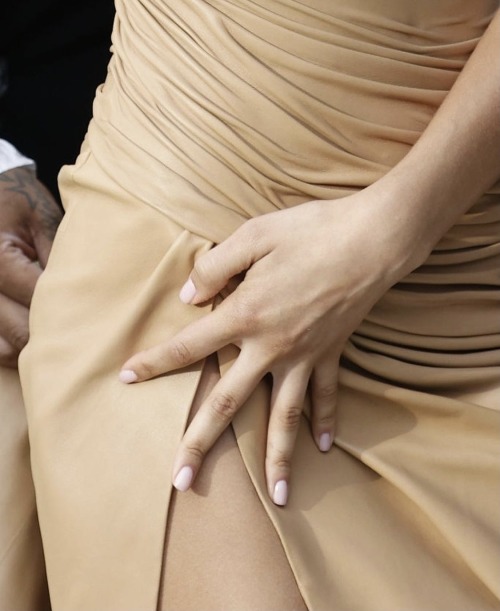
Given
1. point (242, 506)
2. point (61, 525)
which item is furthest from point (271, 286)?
point (61, 525)

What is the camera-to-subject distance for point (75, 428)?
2.81 feet


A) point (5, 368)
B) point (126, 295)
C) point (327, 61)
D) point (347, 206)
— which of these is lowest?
A: point (5, 368)

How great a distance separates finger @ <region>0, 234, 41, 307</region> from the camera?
3.64 ft

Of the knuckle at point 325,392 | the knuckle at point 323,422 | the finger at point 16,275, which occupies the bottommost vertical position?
the finger at point 16,275

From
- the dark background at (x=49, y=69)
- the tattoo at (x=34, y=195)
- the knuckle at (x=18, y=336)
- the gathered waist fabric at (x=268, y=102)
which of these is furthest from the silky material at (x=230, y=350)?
the dark background at (x=49, y=69)

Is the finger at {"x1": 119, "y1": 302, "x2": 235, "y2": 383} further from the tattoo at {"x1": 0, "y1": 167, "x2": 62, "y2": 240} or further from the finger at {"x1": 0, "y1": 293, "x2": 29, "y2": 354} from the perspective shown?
→ the tattoo at {"x1": 0, "y1": 167, "x2": 62, "y2": 240}

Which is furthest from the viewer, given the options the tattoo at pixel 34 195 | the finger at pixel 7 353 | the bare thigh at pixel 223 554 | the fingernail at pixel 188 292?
the tattoo at pixel 34 195

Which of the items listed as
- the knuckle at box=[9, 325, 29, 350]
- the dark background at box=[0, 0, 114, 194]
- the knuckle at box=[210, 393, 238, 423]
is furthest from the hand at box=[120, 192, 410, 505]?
the dark background at box=[0, 0, 114, 194]

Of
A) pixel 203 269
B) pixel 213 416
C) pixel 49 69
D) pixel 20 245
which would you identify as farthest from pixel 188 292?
pixel 49 69

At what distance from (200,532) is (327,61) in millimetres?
531

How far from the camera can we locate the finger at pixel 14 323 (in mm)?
1057

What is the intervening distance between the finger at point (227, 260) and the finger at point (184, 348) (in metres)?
0.03

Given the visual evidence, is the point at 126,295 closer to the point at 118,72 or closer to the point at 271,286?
the point at 271,286

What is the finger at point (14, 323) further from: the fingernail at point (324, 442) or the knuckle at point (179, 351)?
the fingernail at point (324, 442)
